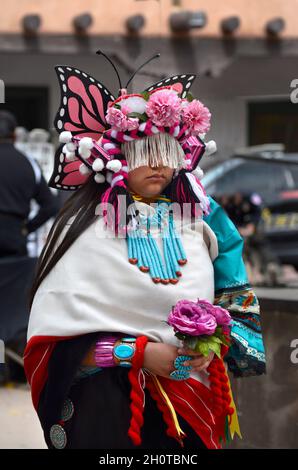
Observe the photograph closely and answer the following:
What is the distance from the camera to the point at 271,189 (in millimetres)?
13086

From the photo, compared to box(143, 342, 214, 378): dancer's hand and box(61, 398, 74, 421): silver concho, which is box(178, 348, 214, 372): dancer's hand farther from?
box(61, 398, 74, 421): silver concho

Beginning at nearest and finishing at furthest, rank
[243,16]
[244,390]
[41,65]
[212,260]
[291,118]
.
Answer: [212,260] < [244,390] < [243,16] < [41,65] < [291,118]

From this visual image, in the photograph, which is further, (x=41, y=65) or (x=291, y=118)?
(x=291, y=118)

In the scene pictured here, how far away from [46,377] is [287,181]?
413 inches

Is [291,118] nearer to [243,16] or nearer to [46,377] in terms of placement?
[243,16]

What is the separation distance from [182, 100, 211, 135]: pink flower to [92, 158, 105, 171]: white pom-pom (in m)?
0.29

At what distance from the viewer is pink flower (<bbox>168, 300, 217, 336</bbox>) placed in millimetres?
2664

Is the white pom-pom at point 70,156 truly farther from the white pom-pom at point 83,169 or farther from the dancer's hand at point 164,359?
the dancer's hand at point 164,359

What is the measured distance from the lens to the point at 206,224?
301 centimetres

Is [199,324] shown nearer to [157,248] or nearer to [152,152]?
[157,248]

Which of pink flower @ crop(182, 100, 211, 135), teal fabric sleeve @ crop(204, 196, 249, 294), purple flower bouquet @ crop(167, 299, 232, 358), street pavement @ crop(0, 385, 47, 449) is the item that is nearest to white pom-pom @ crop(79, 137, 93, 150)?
pink flower @ crop(182, 100, 211, 135)

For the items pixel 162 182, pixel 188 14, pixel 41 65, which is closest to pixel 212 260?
pixel 162 182

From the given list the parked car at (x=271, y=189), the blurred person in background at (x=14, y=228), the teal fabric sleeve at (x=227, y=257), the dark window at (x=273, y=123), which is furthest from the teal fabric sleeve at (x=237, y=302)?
the dark window at (x=273, y=123)

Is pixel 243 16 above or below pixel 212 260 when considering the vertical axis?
above
